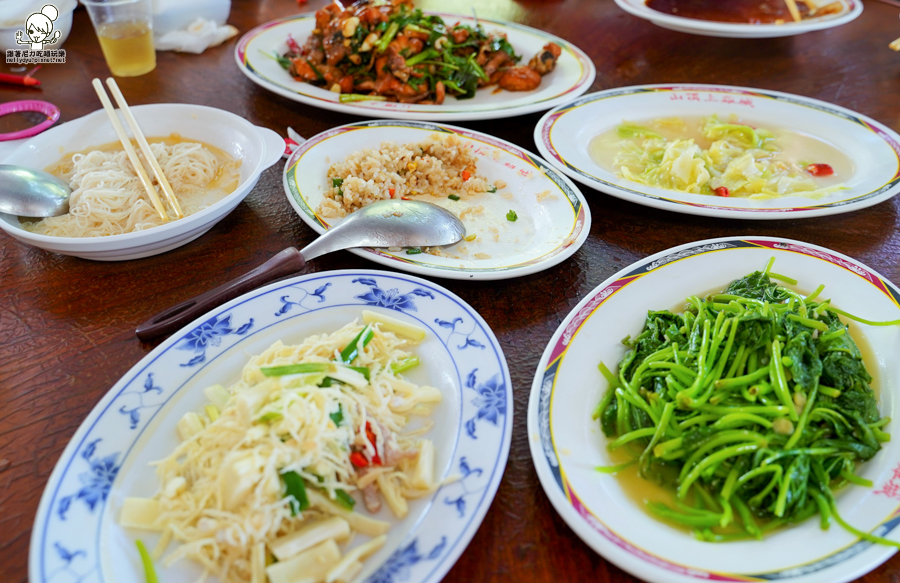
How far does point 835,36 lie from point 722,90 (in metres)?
1.51

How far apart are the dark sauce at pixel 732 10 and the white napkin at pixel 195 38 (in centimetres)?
261

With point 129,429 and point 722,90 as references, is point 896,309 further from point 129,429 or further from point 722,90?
point 129,429

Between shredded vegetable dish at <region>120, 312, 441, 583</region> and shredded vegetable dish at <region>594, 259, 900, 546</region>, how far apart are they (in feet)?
1.52

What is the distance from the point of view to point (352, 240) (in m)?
1.67

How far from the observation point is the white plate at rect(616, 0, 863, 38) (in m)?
2.98

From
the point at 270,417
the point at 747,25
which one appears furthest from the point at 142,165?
the point at 747,25

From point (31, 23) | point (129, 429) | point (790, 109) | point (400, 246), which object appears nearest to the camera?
point (129, 429)

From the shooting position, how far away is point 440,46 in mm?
2668

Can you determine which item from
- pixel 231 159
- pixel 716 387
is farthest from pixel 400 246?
pixel 716 387

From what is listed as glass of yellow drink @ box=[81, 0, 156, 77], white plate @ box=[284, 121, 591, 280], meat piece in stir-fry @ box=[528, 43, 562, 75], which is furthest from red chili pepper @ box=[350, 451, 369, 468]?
glass of yellow drink @ box=[81, 0, 156, 77]

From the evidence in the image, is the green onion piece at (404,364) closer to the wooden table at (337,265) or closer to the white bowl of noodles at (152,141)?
the wooden table at (337,265)

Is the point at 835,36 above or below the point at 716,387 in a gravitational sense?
above

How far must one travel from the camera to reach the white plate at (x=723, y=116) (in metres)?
1.87

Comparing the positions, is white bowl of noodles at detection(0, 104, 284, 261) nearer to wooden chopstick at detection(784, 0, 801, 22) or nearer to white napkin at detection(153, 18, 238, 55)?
white napkin at detection(153, 18, 238, 55)
